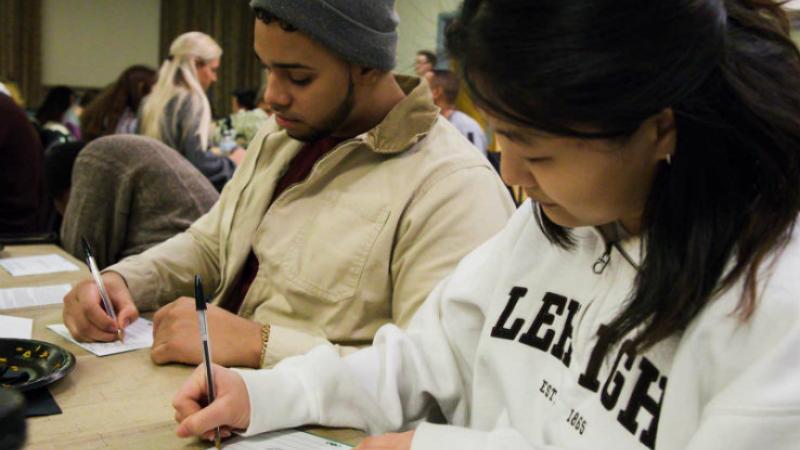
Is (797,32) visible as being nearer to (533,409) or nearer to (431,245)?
(533,409)

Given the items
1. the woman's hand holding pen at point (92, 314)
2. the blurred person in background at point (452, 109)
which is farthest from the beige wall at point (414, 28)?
the blurred person in background at point (452, 109)

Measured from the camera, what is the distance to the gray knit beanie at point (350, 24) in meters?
1.44

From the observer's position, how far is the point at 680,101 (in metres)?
0.73

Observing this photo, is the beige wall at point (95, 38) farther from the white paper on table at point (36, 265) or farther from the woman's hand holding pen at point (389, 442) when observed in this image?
the woman's hand holding pen at point (389, 442)

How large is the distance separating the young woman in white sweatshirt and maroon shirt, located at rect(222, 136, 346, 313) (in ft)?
2.35

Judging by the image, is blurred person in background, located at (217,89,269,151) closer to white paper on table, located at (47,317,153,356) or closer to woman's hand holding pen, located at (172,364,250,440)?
white paper on table, located at (47,317,153,356)

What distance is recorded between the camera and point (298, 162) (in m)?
Answer: 1.69

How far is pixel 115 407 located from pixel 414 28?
32.7 inches

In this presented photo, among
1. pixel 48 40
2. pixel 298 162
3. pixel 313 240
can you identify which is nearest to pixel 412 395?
pixel 313 240

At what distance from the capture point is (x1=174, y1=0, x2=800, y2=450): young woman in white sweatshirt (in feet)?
2.26

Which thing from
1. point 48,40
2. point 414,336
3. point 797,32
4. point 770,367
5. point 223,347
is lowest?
point 48,40

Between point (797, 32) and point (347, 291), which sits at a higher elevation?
point (797, 32)

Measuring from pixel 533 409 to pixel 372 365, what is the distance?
0.79 ft

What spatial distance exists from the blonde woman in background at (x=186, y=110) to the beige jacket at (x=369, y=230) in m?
2.10
